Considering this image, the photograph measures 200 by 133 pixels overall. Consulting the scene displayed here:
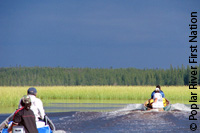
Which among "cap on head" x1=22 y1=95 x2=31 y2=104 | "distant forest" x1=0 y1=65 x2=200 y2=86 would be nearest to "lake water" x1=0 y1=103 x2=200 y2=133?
"cap on head" x1=22 y1=95 x2=31 y2=104

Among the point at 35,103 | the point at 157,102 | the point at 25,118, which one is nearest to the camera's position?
the point at 25,118

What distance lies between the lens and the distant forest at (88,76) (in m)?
112

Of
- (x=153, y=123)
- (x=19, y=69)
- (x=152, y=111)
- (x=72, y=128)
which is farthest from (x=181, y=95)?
(x=19, y=69)

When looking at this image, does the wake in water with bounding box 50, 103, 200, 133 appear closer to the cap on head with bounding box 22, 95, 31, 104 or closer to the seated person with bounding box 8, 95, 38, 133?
the seated person with bounding box 8, 95, 38, 133

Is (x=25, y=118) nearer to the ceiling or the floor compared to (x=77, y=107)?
nearer to the ceiling

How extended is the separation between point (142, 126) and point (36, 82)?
10048 cm

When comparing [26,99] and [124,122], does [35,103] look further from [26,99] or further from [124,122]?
[124,122]

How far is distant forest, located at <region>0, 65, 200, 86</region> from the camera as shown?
11150 centimetres

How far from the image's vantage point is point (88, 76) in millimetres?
128000

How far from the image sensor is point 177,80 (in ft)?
353

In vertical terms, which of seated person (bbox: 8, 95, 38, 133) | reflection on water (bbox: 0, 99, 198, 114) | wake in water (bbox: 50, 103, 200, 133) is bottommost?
wake in water (bbox: 50, 103, 200, 133)

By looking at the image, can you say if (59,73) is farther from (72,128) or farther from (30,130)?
(30,130)

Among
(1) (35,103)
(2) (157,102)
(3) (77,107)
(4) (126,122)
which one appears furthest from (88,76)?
(1) (35,103)

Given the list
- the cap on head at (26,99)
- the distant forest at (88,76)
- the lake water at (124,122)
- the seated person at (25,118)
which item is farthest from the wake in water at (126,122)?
the distant forest at (88,76)
